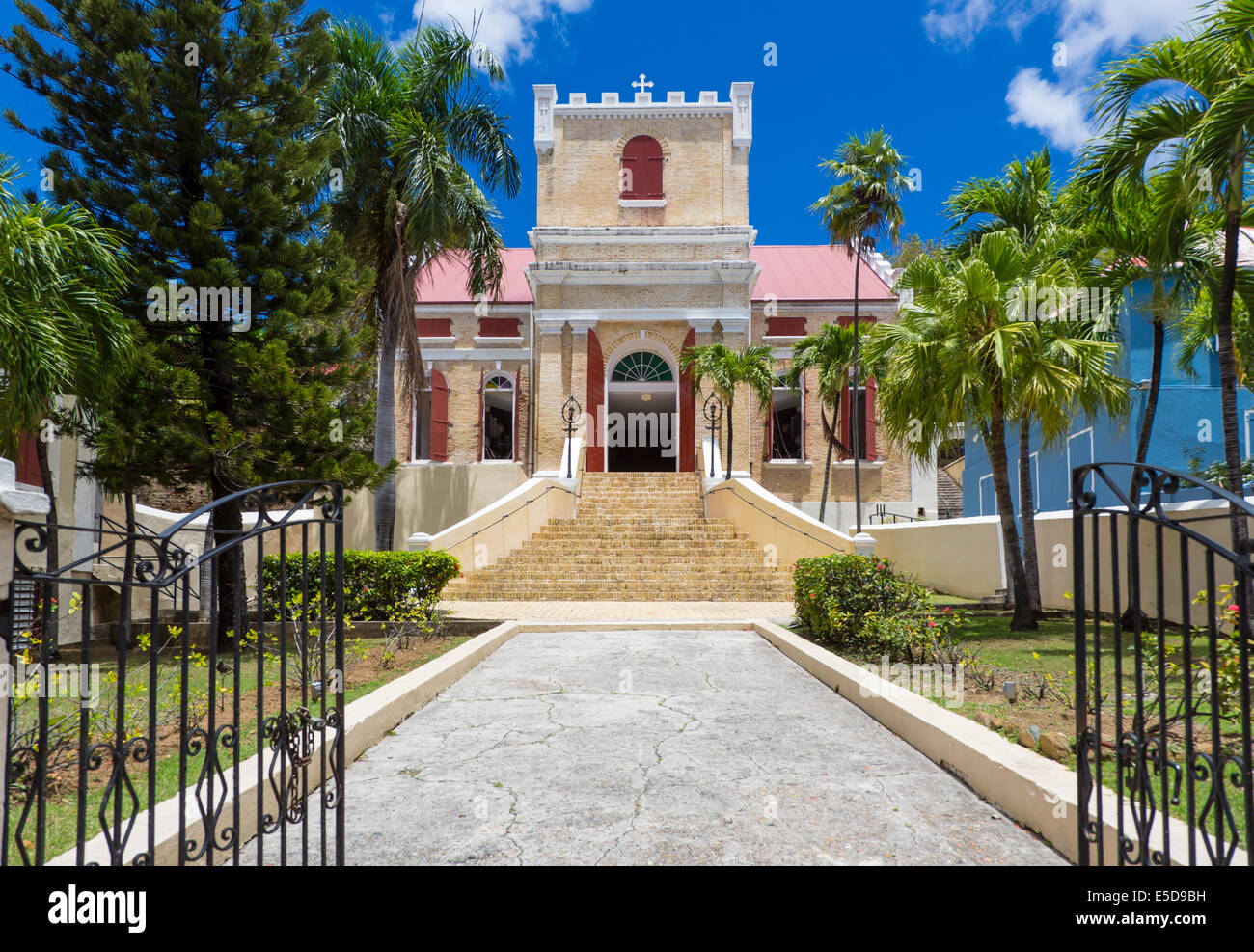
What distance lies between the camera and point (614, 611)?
42.3 feet

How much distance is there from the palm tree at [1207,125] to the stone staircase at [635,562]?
7981 mm

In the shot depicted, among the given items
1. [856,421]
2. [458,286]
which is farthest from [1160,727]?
[458,286]

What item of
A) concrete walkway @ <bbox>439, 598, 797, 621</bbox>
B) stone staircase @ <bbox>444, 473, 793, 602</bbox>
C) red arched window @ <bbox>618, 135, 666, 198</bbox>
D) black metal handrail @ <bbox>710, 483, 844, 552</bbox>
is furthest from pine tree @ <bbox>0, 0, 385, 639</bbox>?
red arched window @ <bbox>618, 135, 666, 198</bbox>

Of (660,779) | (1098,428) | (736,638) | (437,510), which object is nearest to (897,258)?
(1098,428)

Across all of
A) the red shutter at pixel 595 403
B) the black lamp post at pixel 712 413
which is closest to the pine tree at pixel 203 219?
the black lamp post at pixel 712 413

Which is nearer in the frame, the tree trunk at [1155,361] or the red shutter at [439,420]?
the tree trunk at [1155,361]

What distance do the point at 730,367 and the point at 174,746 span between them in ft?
52.9

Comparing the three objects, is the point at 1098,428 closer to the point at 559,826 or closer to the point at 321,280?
the point at 321,280

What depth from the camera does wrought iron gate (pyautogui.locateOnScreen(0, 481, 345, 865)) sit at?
2.48 metres

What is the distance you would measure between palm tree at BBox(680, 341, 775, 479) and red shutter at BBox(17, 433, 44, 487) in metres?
13.4

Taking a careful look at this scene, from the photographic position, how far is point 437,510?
71.2 ft
